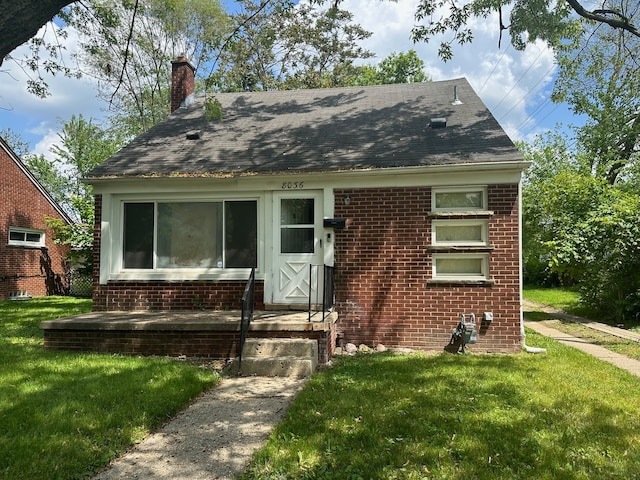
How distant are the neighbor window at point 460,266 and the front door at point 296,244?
2015 mm

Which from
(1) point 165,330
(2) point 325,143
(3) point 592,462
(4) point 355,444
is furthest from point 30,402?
(2) point 325,143

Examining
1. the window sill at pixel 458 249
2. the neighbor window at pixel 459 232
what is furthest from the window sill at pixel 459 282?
the neighbor window at pixel 459 232

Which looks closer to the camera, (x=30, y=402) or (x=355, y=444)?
(x=355, y=444)

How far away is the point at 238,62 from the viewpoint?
21828 mm

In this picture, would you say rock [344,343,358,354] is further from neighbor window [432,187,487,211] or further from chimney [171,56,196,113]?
chimney [171,56,196,113]

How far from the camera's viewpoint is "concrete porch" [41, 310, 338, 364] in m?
6.45

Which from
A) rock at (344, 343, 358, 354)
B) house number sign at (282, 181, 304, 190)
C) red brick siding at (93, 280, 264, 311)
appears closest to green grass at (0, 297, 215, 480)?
red brick siding at (93, 280, 264, 311)

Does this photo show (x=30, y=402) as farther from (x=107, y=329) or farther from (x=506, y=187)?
(x=506, y=187)

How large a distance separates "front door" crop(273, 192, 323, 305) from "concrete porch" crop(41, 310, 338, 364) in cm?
93

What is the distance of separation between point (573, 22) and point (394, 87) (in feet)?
13.4

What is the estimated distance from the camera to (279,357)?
614cm

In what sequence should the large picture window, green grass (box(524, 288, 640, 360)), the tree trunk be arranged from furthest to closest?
1. the large picture window
2. green grass (box(524, 288, 640, 360))
3. the tree trunk

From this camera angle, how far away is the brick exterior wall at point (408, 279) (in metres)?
7.23

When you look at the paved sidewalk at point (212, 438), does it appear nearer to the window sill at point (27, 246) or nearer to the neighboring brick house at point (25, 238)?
the neighboring brick house at point (25, 238)
